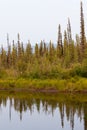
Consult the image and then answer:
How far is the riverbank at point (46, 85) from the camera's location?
136 feet

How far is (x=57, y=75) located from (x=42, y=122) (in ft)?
67.9

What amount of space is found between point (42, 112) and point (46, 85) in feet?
46.0

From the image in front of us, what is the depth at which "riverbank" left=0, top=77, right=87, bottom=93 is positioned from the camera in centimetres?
4132

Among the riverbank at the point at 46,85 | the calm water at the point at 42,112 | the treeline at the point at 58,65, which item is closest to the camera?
the calm water at the point at 42,112

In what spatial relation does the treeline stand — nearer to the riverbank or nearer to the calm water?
the riverbank

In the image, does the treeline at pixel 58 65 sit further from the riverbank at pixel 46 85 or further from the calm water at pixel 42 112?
the calm water at pixel 42 112

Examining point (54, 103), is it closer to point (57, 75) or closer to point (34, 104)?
point (34, 104)

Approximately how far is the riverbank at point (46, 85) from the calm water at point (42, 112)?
98.2 inches

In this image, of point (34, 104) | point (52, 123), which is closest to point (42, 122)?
point (52, 123)

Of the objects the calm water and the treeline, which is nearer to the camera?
the calm water

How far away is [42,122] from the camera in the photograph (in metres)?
24.8

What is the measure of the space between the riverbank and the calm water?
2.49 m

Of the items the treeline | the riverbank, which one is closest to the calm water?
the riverbank

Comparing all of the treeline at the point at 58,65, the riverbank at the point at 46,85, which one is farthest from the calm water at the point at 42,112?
the treeline at the point at 58,65
